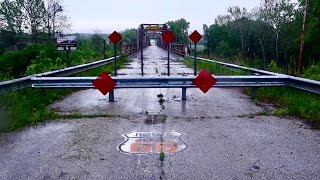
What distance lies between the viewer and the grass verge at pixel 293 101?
693 cm

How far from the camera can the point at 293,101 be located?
7.92 metres

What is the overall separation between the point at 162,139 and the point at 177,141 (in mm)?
245

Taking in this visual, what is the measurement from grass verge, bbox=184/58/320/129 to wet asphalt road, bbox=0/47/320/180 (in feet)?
1.24

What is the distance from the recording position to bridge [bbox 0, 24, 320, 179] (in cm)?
408

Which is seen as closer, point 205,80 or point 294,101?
point 294,101

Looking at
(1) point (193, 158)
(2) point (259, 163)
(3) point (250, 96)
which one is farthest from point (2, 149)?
(3) point (250, 96)

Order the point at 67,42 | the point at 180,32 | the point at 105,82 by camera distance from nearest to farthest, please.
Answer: the point at 105,82, the point at 67,42, the point at 180,32

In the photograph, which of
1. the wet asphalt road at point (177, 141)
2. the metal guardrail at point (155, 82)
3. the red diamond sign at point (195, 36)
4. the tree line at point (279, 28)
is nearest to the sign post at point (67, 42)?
the red diamond sign at point (195, 36)

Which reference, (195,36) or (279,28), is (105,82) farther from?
(279,28)

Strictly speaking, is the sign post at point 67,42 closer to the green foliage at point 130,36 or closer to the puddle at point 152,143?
the puddle at point 152,143

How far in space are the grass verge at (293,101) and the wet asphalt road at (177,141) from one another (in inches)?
14.9

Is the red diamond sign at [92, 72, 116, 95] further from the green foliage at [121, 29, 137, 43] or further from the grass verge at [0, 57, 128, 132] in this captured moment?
the green foliage at [121, 29, 137, 43]

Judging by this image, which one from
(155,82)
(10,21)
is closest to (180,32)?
(10,21)

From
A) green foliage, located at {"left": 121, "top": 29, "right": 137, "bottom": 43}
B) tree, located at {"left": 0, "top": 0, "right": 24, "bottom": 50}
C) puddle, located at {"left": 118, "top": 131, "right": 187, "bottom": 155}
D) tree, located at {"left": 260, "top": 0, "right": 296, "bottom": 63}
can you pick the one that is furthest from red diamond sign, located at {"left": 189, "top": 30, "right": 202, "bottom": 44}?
green foliage, located at {"left": 121, "top": 29, "right": 137, "bottom": 43}
